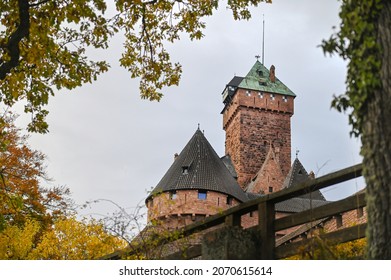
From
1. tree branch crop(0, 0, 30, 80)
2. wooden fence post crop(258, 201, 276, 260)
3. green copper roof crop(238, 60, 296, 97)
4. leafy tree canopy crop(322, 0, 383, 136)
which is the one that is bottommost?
wooden fence post crop(258, 201, 276, 260)

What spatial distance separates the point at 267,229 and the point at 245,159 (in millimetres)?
45804

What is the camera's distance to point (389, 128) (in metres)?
3.43

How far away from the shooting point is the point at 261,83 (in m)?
55.9

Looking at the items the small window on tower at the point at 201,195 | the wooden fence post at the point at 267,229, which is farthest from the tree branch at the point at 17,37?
the small window on tower at the point at 201,195

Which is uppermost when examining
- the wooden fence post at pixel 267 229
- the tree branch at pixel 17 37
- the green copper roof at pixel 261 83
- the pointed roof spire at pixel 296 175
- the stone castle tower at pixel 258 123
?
the green copper roof at pixel 261 83

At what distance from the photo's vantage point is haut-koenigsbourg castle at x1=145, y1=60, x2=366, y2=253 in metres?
35.2

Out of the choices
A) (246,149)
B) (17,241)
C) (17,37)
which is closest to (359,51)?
(17,37)

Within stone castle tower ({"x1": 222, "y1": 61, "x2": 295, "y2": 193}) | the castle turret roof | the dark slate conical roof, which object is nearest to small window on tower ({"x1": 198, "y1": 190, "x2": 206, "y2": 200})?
the dark slate conical roof

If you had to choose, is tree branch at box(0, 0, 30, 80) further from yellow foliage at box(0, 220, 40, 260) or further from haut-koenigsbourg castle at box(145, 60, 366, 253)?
haut-koenigsbourg castle at box(145, 60, 366, 253)

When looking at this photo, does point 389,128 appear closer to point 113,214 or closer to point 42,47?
point 113,214

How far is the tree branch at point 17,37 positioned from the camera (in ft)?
23.3

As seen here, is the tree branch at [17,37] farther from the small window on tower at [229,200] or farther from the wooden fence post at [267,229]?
the small window on tower at [229,200]

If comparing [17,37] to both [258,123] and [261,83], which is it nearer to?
[258,123]

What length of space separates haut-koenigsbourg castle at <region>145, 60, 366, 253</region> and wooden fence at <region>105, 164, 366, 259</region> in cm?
2748
